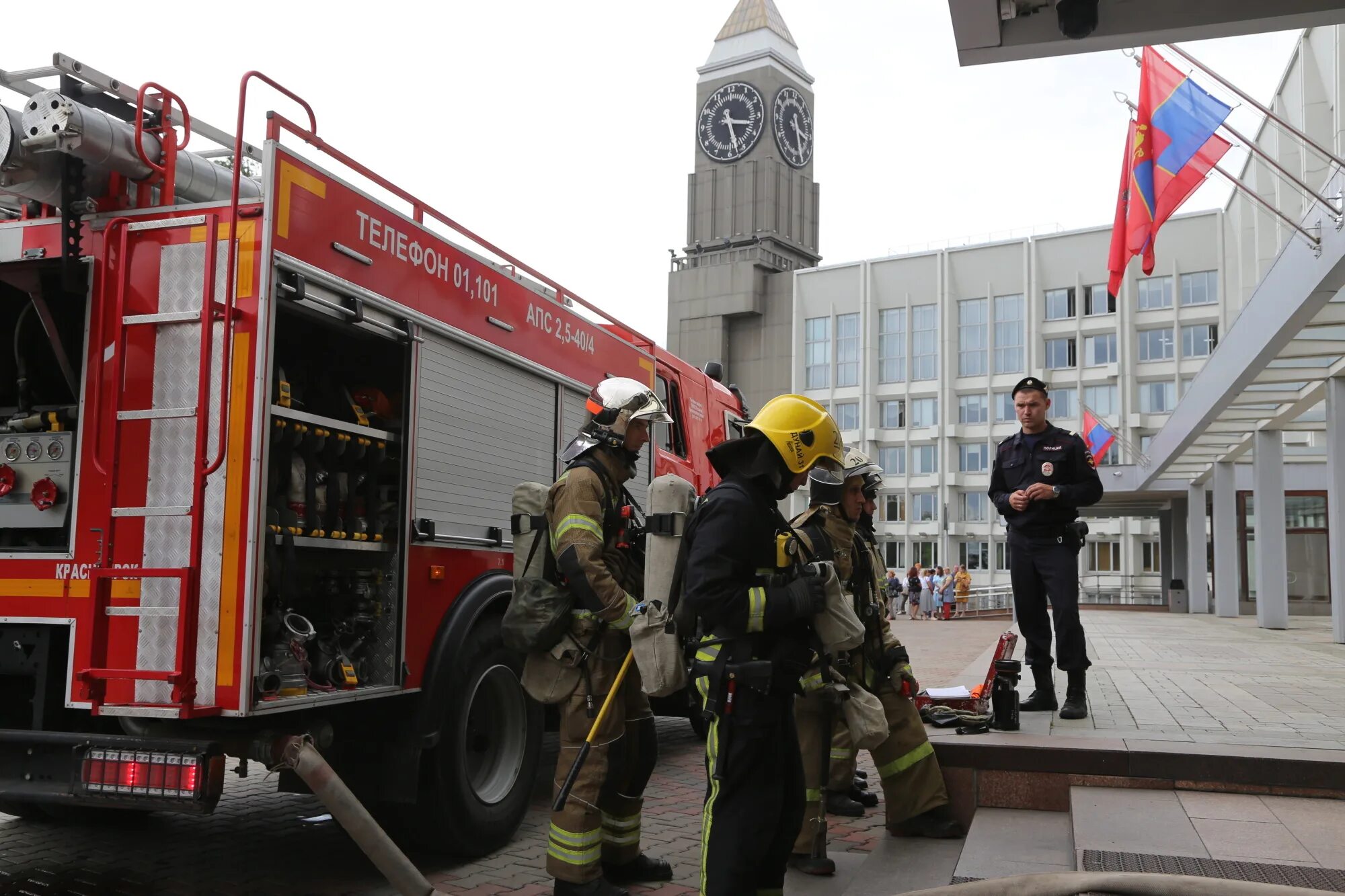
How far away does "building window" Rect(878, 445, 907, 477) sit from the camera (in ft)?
193

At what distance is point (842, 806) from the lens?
643 cm

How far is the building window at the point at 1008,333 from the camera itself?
55.5 meters

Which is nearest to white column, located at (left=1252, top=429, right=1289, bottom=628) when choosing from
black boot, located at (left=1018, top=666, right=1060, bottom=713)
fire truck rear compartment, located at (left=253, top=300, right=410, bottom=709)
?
black boot, located at (left=1018, top=666, right=1060, bottom=713)

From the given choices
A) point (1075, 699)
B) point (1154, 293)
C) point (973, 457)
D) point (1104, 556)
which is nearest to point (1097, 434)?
point (1154, 293)

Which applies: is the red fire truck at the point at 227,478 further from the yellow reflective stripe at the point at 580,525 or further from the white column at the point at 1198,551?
the white column at the point at 1198,551

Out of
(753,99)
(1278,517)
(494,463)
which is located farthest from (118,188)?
(753,99)

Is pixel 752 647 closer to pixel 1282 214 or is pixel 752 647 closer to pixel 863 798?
pixel 863 798

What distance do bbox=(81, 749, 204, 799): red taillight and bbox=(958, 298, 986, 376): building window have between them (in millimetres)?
55558

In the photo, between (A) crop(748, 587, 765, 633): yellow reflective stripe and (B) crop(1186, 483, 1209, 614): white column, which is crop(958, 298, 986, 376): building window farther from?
(A) crop(748, 587, 765, 633): yellow reflective stripe

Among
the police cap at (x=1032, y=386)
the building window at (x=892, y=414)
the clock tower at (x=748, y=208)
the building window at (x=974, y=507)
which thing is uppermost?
the clock tower at (x=748, y=208)

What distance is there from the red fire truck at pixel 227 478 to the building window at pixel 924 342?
2136 inches

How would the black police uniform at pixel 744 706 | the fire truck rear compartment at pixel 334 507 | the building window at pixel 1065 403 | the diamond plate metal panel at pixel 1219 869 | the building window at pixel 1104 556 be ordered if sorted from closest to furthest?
the black police uniform at pixel 744 706 → the diamond plate metal panel at pixel 1219 869 → the fire truck rear compartment at pixel 334 507 → the building window at pixel 1104 556 → the building window at pixel 1065 403

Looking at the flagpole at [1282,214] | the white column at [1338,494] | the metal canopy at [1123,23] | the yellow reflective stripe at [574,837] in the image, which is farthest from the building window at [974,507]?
the yellow reflective stripe at [574,837]

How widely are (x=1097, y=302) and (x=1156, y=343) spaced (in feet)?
11.1
